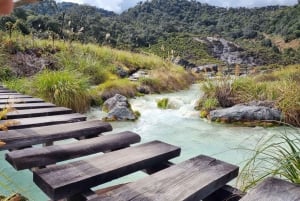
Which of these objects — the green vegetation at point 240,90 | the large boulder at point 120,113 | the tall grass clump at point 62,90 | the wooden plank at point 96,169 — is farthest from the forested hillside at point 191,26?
the wooden plank at point 96,169

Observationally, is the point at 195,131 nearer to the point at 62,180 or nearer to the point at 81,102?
the point at 81,102

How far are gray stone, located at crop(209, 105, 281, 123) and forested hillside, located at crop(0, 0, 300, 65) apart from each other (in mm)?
15253

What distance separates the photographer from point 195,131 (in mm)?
5246

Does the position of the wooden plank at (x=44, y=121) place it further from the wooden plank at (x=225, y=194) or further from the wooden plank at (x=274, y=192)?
the wooden plank at (x=274, y=192)

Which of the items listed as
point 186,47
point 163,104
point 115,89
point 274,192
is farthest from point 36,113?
point 186,47

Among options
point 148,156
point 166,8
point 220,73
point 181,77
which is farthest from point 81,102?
point 166,8

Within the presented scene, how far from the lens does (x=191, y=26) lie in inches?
2151

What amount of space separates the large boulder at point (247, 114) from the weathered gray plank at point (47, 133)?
3.94m

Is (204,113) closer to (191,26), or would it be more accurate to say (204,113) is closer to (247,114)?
(247,114)

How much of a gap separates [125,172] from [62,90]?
4876 millimetres

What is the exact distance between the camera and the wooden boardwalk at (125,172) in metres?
1.43

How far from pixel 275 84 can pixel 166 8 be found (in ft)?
186

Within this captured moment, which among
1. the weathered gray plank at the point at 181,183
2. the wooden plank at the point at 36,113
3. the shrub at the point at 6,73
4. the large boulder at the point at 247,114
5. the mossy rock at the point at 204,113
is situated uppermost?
the weathered gray plank at the point at 181,183

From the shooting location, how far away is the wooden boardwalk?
1.43 metres
